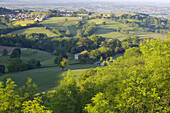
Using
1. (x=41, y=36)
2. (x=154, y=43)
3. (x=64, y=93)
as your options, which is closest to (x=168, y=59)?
(x=154, y=43)

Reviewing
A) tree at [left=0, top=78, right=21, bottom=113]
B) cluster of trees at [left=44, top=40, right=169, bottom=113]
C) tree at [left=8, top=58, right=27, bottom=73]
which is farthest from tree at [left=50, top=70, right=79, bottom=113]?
tree at [left=8, top=58, right=27, bottom=73]

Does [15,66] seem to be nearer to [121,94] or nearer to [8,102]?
[8,102]

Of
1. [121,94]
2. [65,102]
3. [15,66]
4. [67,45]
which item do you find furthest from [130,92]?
[67,45]

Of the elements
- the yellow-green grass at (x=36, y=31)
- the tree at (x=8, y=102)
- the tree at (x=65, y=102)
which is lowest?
the yellow-green grass at (x=36, y=31)

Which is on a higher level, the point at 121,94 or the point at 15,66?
the point at 121,94

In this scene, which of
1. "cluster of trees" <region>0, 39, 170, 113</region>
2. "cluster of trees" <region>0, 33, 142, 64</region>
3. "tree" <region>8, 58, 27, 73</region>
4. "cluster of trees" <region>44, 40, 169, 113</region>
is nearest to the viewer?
"cluster of trees" <region>0, 39, 170, 113</region>

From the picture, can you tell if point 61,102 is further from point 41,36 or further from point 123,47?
point 41,36

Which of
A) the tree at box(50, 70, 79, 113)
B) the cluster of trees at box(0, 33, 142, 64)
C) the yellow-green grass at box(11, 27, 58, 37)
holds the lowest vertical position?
the cluster of trees at box(0, 33, 142, 64)

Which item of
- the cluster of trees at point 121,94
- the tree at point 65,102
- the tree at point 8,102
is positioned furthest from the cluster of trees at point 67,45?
the tree at point 8,102

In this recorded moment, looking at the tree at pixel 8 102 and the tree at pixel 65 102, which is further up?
the tree at pixel 8 102

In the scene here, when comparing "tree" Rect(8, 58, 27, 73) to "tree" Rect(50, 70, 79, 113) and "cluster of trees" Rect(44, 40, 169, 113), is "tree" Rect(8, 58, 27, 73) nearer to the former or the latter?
"cluster of trees" Rect(44, 40, 169, 113)

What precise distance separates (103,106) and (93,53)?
79.7 meters

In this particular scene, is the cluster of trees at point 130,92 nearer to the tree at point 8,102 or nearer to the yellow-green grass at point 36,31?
the tree at point 8,102

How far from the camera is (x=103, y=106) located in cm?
1517
